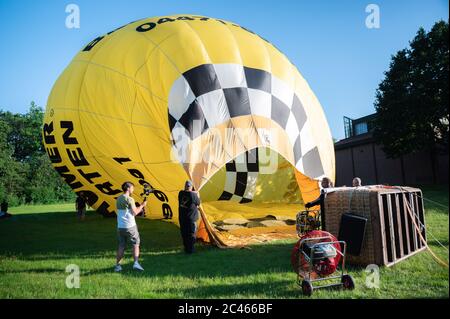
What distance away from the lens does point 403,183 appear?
2352 centimetres

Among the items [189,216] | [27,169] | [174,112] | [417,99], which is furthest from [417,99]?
[27,169]

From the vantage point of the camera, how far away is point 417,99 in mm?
21406

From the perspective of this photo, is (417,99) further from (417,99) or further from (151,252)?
(151,252)

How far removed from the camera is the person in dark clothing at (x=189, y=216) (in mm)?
6629

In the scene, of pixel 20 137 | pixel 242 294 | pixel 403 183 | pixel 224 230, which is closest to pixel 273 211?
pixel 224 230

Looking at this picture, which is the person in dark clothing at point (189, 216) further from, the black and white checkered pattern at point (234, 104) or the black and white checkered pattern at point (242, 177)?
the black and white checkered pattern at point (242, 177)

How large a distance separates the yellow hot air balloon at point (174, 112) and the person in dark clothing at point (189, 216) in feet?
1.33

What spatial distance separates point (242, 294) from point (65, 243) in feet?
17.7

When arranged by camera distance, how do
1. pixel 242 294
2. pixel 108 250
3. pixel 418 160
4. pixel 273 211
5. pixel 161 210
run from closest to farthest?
1. pixel 242 294
2. pixel 108 250
3. pixel 161 210
4. pixel 273 211
5. pixel 418 160

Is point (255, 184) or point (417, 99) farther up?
point (417, 99)

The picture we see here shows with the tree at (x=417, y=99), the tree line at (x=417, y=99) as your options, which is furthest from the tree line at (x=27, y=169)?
the tree at (x=417, y=99)

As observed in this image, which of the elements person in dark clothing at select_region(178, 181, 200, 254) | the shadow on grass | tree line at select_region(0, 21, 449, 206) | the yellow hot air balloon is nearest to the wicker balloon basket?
the shadow on grass

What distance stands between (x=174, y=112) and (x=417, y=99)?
61.0ft
